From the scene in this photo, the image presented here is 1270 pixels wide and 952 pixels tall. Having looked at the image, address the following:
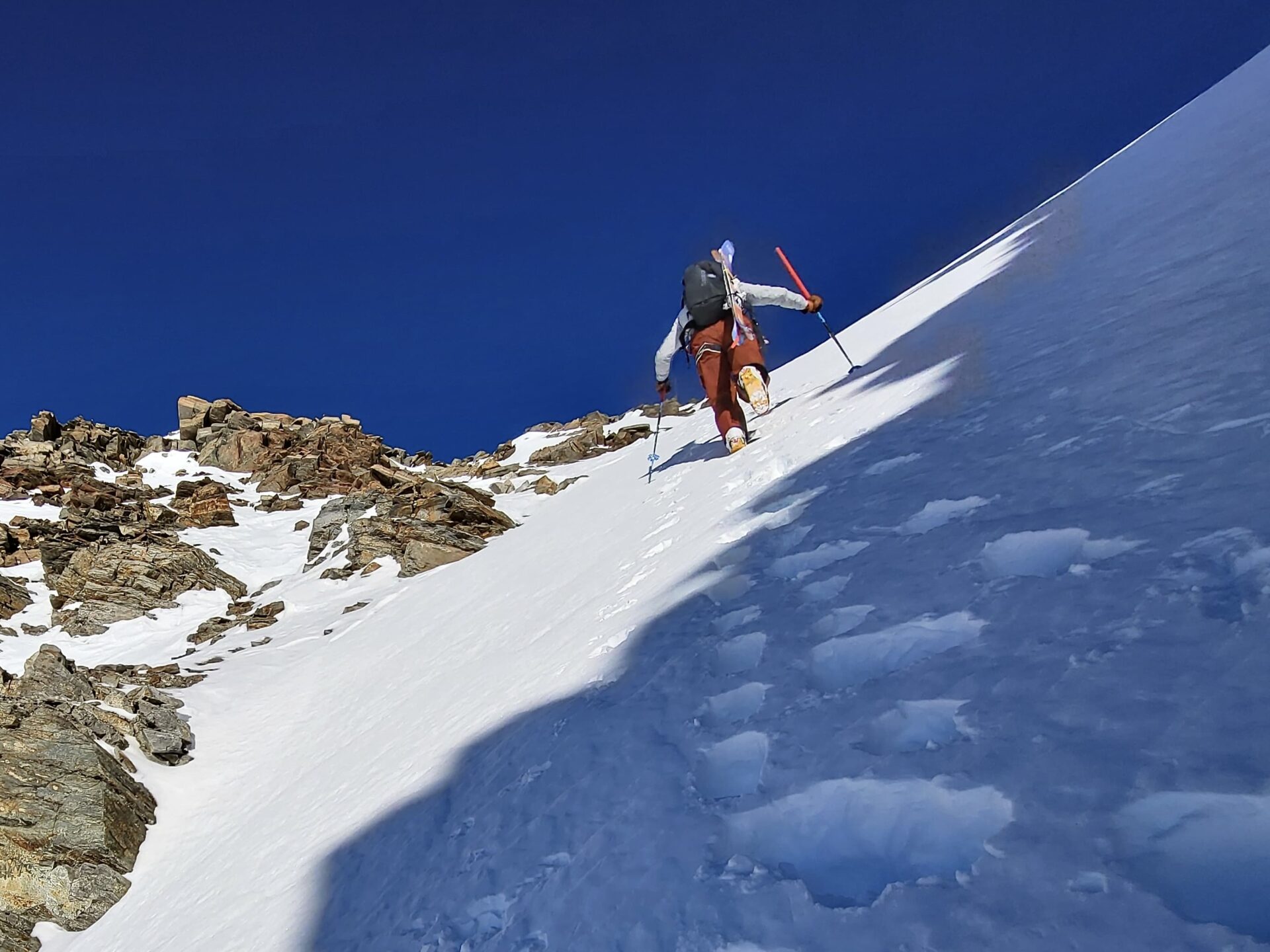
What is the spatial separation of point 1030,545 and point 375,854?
325 cm

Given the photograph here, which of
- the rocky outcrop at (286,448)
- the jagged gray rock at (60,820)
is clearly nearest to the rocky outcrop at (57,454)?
the rocky outcrop at (286,448)

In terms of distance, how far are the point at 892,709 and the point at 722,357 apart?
24.3 feet

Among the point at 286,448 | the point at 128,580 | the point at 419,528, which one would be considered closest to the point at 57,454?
the point at 286,448

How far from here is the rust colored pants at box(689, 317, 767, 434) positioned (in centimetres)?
900

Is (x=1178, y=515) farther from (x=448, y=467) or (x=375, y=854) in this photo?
(x=448, y=467)

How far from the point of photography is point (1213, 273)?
4.29 meters

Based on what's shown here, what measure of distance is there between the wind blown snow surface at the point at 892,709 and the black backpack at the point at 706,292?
274 cm

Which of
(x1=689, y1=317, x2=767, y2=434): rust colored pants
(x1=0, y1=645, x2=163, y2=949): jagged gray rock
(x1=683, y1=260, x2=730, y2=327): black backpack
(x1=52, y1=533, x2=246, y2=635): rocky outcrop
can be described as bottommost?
(x1=0, y1=645, x2=163, y2=949): jagged gray rock

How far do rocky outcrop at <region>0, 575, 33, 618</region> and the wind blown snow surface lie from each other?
1803 centimetres

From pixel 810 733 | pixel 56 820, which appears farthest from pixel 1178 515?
pixel 56 820

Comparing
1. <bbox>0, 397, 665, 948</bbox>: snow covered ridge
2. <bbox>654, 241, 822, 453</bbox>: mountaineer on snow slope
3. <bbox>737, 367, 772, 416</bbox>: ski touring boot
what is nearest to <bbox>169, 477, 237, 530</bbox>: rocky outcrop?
<bbox>0, 397, 665, 948</bbox>: snow covered ridge

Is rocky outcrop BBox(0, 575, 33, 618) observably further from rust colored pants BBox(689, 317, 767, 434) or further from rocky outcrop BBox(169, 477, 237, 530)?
rust colored pants BBox(689, 317, 767, 434)

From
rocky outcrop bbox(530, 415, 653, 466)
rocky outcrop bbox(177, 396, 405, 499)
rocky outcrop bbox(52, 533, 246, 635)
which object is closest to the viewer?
rocky outcrop bbox(52, 533, 246, 635)

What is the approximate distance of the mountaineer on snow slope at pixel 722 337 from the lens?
9.10m
